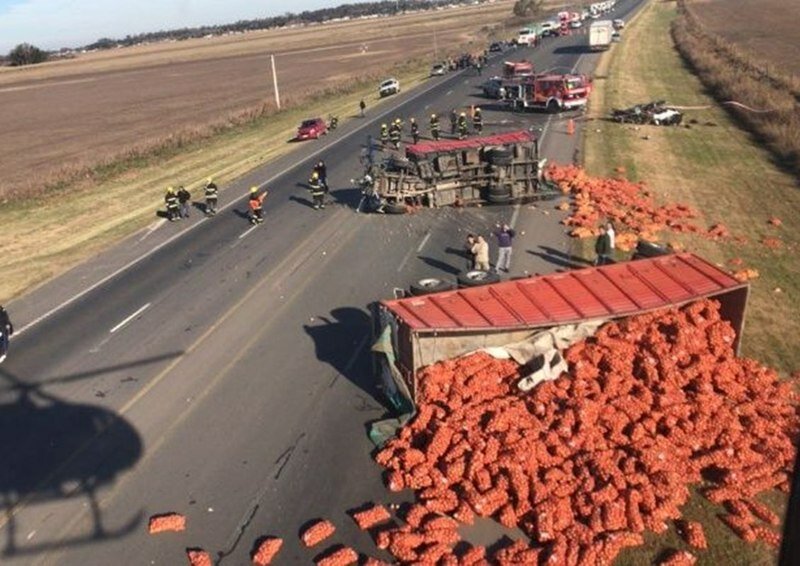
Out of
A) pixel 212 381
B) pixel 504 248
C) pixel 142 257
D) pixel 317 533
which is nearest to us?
pixel 317 533

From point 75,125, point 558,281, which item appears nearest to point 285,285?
point 558,281

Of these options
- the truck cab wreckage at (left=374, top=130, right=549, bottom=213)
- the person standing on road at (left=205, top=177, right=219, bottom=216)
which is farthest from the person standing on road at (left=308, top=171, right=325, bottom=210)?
the person standing on road at (left=205, top=177, right=219, bottom=216)

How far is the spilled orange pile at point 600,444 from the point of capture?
34.2 feet

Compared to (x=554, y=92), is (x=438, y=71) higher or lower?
lower

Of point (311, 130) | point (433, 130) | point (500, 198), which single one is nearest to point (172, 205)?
point (500, 198)

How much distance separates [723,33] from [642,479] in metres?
92.0

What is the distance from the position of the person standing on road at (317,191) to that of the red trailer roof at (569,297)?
1487cm

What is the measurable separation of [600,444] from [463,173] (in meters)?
17.1

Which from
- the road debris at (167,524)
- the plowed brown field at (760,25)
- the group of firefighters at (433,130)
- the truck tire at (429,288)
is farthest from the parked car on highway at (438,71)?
the road debris at (167,524)

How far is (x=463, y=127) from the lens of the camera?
40.0m

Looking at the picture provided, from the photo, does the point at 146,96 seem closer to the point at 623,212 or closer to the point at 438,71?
the point at 438,71

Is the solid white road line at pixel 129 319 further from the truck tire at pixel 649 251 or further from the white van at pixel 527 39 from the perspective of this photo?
the white van at pixel 527 39

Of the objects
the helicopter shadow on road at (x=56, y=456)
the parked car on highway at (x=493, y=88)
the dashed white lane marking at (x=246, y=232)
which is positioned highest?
the parked car on highway at (x=493, y=88)

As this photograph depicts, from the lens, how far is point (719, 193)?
27.2m
